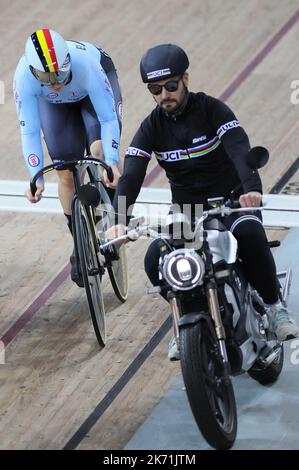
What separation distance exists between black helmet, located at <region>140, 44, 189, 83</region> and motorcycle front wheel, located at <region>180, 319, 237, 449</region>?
104cm

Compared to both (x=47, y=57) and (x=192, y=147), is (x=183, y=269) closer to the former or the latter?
(x=192, y=147)

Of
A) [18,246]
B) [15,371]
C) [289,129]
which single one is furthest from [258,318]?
[289,129]

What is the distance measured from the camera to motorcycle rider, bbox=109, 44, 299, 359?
184 inches

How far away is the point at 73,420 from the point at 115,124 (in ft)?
5.32

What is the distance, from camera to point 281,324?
4.86 m

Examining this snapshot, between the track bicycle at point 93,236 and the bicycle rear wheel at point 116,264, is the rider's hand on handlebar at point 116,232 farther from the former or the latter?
the bicycle rear wheel at point 116,264

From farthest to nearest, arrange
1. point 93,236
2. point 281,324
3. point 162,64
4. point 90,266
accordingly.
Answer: point 93,236 → point 90,266 → point 281,324 → point 162,64

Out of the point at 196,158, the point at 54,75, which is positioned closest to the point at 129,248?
the point at 54,75

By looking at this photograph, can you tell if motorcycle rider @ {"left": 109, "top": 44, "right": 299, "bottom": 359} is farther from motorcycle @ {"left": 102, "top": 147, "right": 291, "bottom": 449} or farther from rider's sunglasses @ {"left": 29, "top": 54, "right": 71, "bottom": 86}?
rider's sunglasses @ {"left": 29, "top": 54, "right": 71, "bottom": 86}

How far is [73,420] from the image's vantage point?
5008 mm

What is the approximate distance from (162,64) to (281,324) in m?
1.20
